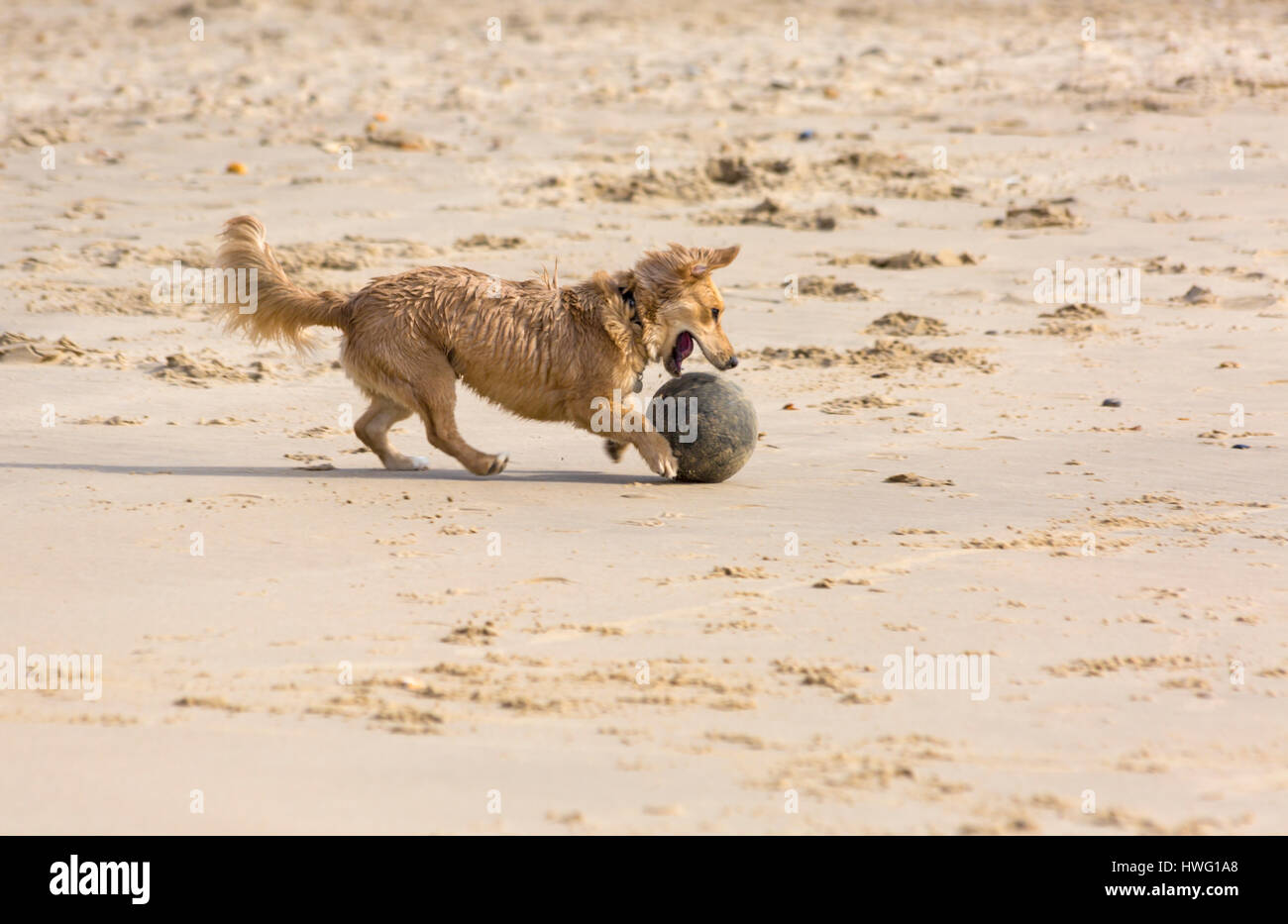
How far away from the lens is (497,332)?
7914mm

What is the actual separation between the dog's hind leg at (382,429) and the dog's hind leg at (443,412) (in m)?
0.28

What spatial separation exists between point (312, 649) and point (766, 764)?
182cm

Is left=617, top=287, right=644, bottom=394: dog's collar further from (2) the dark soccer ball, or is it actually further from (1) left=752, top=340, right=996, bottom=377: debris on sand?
(1) left=752, top=340, right=996, bottom=377: debris on sand

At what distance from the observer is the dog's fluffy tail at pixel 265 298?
787 cm

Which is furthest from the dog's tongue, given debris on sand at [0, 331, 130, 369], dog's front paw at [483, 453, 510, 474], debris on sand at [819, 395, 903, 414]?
debris on sand at [0, 331, 130, 369]

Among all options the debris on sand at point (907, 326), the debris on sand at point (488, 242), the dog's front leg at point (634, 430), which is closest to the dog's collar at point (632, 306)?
the dog's front leg at point (634, 430)

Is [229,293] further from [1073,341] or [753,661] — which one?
[1073,341]

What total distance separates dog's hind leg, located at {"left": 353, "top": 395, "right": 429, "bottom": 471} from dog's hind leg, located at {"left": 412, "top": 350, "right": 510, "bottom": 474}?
0.28m

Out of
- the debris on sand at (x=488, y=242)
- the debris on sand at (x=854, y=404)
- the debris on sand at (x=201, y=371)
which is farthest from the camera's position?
the debris on sand at (x=488, y=242)

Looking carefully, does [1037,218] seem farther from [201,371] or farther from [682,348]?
[201,371]

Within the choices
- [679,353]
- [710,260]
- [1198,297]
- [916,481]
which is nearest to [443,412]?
[679,353]

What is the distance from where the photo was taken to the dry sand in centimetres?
458

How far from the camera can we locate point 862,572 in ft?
21.2

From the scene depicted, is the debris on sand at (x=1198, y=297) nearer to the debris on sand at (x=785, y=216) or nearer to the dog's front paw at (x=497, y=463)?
the debris on sand at (x=785, y=216)
